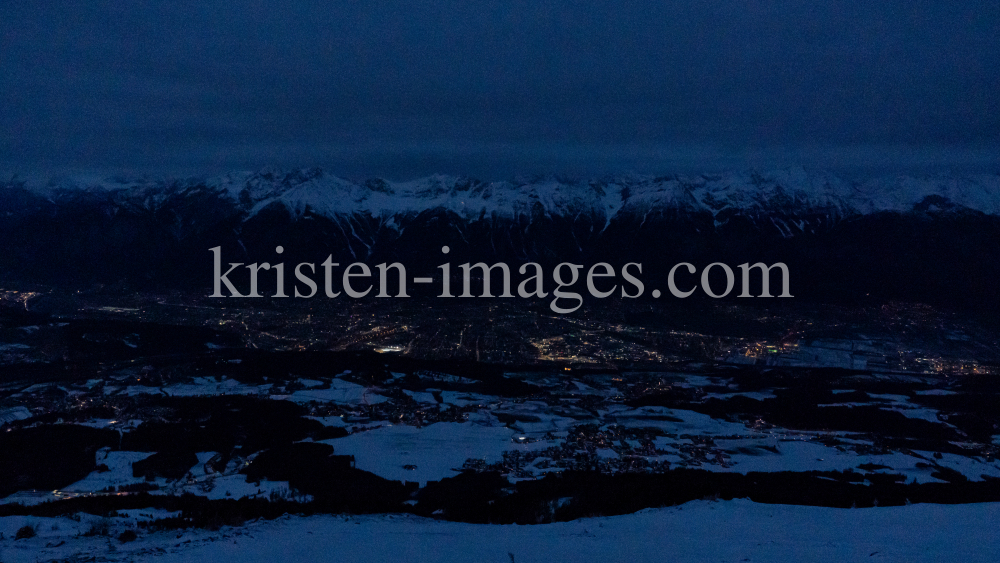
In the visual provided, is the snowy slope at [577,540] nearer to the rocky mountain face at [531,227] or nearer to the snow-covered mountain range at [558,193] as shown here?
the rocky mountain face at [531,227]

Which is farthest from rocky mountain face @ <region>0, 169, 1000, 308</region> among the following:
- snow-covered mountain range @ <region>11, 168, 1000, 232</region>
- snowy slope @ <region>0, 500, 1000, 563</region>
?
snowy slope @ <region>0, 500, 1000, 563</region>

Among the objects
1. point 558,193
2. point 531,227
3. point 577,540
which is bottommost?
point 577,540

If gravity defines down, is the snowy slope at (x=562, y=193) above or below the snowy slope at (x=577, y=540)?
above

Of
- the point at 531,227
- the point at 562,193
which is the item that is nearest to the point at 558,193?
the point at 562,193

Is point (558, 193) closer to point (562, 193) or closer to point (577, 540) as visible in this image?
point (562, 193)

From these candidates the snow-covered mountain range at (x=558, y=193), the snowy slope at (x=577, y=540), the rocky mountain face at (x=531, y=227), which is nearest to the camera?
the snowy slope at (x=577, y=540)

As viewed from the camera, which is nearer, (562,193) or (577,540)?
(577,540)

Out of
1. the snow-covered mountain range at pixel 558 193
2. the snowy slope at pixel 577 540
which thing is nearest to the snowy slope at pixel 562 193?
the snow-covered mountain range at pixel 558 193

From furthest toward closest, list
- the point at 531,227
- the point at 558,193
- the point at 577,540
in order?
the point at 558,193
the point at 531,227
the point at 577,540
